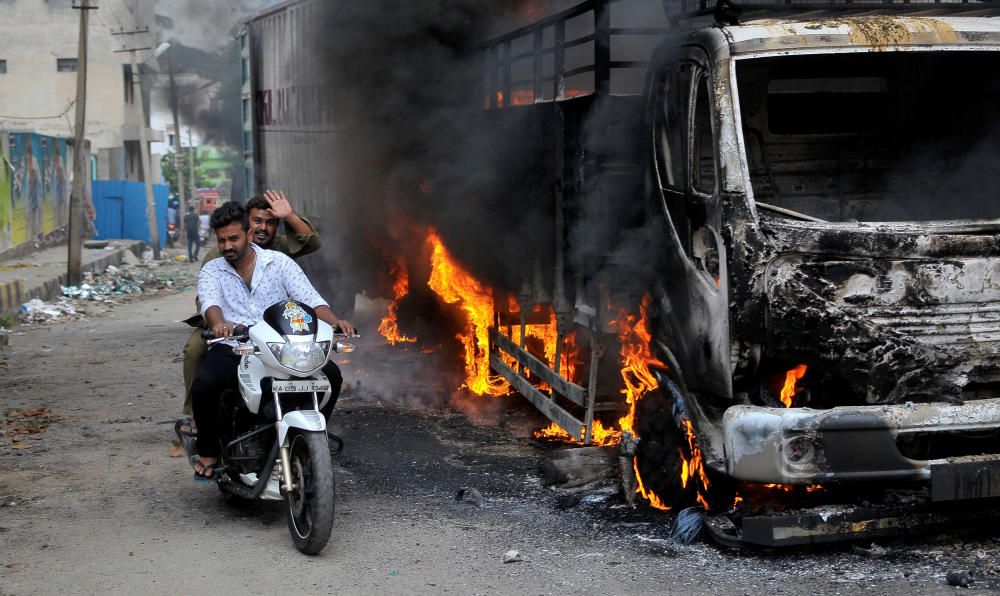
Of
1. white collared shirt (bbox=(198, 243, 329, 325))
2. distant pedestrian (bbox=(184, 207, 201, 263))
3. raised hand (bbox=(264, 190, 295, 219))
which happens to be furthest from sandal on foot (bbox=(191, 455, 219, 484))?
distant pedestrian (bbox=(184, 207, 201, 263))

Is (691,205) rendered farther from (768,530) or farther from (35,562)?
(35,562)

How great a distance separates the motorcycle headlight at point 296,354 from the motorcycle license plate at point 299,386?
135mm

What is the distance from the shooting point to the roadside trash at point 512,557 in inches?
185

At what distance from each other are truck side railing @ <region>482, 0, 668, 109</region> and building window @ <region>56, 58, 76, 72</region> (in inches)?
1306

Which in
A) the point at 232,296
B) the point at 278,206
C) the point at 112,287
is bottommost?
the point at 112,287

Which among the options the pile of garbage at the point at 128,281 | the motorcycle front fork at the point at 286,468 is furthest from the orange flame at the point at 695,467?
the pile of garbage at the point at 128,281

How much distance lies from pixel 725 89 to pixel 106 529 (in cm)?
359

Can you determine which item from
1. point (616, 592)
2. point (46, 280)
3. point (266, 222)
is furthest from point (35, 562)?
point (46, 280)

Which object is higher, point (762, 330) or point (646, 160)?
point (646, 160)

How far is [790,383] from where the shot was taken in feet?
15.7

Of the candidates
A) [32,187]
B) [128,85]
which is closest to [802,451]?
[32,187]

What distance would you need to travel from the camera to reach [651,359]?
5680 millimetres

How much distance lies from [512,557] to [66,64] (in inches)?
1471

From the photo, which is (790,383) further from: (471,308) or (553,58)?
(471,308)
